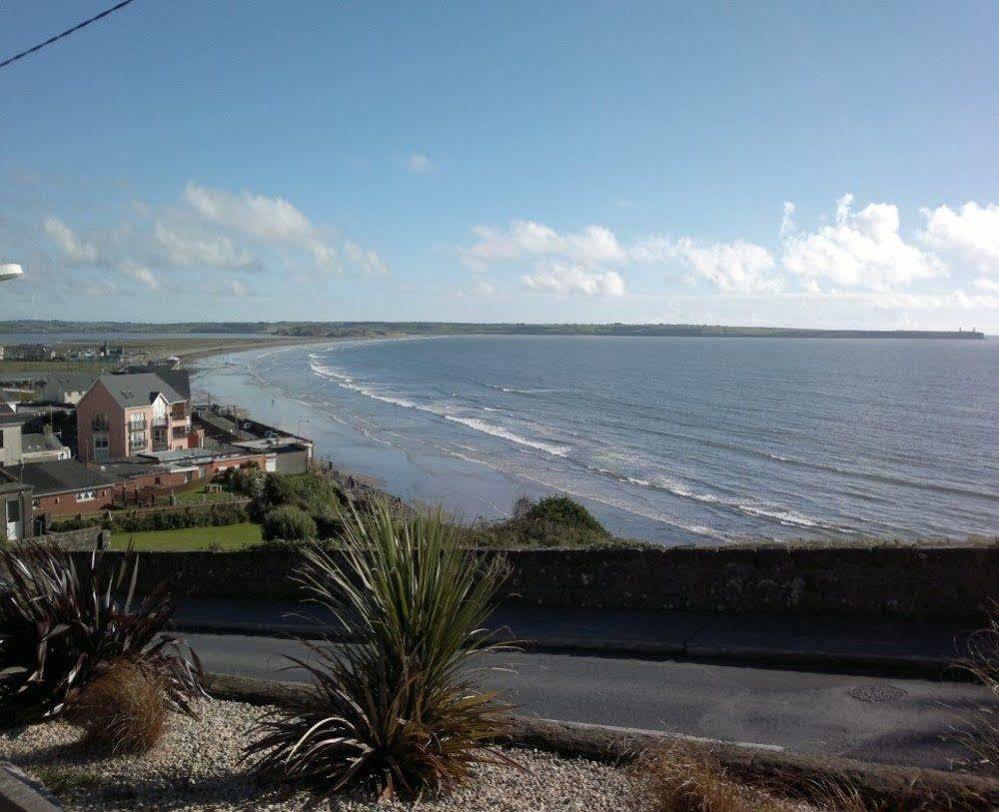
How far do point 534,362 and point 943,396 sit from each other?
262 feet

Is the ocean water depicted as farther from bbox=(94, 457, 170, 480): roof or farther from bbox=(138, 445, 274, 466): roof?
bbox=(94, 457, 170, 480): roof

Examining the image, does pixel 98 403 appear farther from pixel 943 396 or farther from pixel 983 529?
pixel 943 396

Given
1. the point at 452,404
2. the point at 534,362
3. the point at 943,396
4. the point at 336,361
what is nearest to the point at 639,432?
the point at 452,404

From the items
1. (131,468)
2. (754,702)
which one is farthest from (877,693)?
(131,468)

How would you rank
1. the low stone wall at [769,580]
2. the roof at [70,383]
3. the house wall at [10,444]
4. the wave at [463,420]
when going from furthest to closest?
the roof at [70,383]
the wave at [463,420]
the house wall at [10,444]
the low stone wall at [769,580]

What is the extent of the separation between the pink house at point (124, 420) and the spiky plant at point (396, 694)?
48687 millimetres

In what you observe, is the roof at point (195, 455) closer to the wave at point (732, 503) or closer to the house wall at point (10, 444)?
the house wall at point (10, 444)

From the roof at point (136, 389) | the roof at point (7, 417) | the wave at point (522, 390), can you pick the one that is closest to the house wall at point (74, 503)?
the roof at point (7, 417)

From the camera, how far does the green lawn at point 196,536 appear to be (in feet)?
87.7

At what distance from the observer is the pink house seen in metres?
50.9

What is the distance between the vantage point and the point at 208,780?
5016 millimetres

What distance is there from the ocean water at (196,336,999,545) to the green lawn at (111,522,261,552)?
6.97 meters

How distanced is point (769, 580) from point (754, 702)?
2714mm

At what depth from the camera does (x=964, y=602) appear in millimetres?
8945
